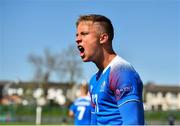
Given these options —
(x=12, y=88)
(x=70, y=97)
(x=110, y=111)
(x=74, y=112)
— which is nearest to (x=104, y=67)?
→ (x=110, y=111)

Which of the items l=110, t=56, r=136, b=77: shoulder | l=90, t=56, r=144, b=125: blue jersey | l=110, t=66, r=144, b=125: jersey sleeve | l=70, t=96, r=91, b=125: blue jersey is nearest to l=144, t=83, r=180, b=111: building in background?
l=70, t=96, r=91, b=125: blue jersey

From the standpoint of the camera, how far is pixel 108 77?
352 centimetres

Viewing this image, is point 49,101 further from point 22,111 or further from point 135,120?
point 135,120

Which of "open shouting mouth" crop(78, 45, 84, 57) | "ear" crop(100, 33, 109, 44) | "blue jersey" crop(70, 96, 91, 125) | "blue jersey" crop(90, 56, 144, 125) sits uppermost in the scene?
"ear" crop(100, 33, 109, 44)

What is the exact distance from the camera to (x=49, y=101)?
9906cm

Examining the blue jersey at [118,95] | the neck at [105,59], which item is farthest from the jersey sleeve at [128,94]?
the neck at [105,59]

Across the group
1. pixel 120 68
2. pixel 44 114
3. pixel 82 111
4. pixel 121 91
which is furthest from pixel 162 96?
pixel 121 91

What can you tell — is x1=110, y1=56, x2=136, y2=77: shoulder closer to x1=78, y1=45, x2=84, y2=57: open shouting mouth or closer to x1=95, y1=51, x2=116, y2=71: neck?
x1=95, y1=51, x2=116, y2=71: neck

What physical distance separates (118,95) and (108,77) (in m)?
0.21

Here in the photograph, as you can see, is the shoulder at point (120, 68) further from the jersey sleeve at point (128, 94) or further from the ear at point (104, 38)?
the ear at point (104, 38)

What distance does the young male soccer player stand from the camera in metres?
3.31

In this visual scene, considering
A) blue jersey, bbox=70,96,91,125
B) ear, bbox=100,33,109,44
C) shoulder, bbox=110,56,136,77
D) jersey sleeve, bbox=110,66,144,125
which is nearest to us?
jersey sleeve, bbox=110,66,144,125

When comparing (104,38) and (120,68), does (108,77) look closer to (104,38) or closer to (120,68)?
(120,68)

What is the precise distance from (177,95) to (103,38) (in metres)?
126
